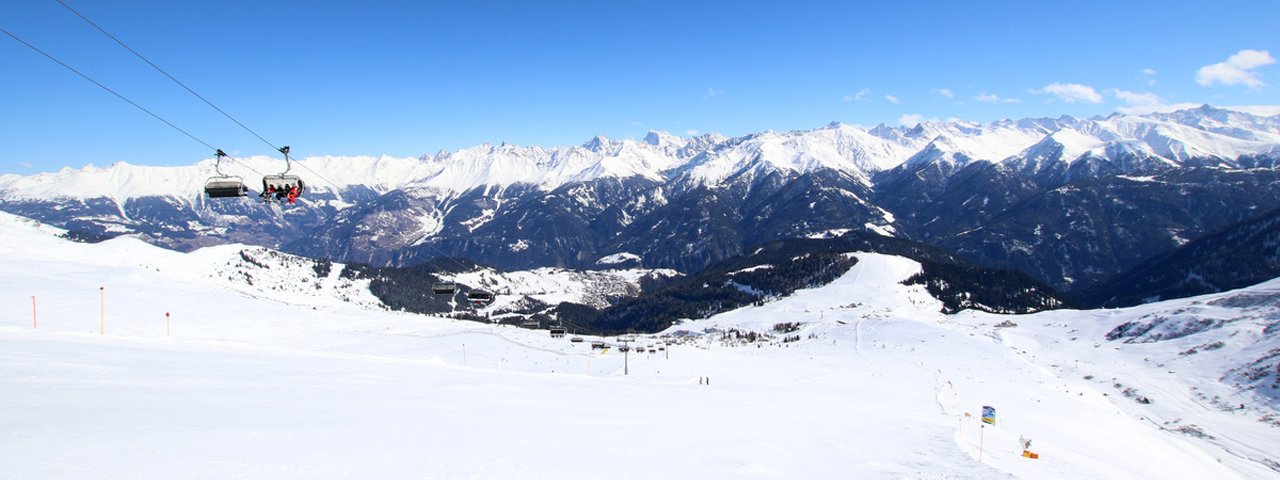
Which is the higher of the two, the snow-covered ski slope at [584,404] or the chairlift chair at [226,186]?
the chairlift chair at [226,186]

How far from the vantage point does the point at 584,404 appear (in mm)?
28188

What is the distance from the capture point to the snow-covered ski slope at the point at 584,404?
1523cm

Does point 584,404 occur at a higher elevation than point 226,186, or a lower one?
lower

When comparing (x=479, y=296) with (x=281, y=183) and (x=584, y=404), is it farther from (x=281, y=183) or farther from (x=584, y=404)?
(x=584, y=404)

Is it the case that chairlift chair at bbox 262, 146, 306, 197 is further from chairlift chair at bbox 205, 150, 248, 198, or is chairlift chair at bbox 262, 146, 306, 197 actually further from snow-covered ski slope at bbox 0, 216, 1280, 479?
snow-covered ski slope at bbox 0, 216, 1280, 479

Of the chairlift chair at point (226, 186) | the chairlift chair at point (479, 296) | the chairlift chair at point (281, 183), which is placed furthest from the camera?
the chairlift chair at point (479, 296)

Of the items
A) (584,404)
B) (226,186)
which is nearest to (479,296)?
(584,404)

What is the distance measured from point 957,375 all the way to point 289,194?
5791cm

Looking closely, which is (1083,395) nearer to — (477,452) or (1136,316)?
(1136,316)

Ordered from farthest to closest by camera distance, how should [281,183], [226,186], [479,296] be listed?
[479,296] < [281,183] < [226,186]

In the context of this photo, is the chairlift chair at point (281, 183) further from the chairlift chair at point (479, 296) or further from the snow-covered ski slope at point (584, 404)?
the chairlift chair at point (479, 296)

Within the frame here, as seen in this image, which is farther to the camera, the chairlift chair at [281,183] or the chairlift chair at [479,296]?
the chairlift chair at [479,296]

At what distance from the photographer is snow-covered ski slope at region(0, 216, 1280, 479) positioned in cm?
1523

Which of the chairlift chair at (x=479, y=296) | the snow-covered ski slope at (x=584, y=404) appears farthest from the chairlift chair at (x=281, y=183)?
the chairlift chair at (x=479, y=296)
